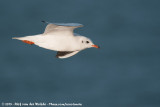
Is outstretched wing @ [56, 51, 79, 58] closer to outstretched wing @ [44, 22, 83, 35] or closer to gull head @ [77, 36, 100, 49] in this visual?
gull head @ [77, 36, 100, 49]

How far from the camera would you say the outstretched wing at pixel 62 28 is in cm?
1627

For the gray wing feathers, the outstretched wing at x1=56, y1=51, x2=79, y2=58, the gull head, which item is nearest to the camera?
the gray wing feathers

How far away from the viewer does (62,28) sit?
16.6 meters

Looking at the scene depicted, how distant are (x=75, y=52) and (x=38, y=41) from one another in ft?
6.17

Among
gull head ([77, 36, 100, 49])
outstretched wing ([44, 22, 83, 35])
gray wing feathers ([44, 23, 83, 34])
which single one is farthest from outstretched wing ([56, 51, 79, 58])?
gray wing feathers ([44, 23, 83, 34])

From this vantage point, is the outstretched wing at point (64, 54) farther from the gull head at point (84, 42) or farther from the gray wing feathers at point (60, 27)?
the gray wing feathers at point (60, 27)

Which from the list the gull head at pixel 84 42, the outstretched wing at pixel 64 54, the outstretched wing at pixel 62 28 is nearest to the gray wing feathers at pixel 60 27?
the outstretched wing at pixel 62 28

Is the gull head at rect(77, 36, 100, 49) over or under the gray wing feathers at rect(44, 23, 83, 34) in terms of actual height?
under

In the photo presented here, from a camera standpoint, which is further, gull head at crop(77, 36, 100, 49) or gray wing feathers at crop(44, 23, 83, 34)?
gull head at crop(77, 36, 100, 49)

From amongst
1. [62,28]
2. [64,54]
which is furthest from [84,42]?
[64,54]

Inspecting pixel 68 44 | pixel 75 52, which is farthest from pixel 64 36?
pixel 75 52

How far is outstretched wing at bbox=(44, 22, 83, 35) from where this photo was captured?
16266 mm

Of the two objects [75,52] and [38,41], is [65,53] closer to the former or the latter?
[75,52]

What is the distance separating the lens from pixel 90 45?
57.4ft
